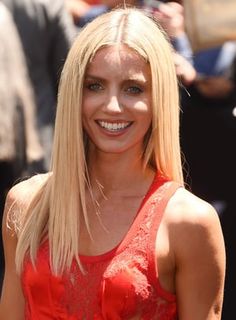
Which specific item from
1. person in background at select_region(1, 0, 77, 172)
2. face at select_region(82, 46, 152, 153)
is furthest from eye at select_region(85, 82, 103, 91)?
person in background at select_region(1, 0, 77, 172)

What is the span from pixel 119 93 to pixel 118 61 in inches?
4.0

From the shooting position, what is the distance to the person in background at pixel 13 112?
4.79 metres

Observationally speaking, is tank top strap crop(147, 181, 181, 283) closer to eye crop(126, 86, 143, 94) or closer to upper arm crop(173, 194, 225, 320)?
upper arm crop(173, 194, 225, 320)

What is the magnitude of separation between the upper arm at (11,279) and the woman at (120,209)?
0.06 meters

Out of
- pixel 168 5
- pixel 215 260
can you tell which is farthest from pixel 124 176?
pixel 168 5

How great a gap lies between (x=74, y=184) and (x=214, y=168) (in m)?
2.13

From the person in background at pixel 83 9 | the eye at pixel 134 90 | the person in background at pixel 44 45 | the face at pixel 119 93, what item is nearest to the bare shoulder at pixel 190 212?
the face at pixel 119 93

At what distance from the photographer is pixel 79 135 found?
3.51 metres

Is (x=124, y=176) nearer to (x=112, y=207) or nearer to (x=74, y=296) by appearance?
(x=112, y=207)

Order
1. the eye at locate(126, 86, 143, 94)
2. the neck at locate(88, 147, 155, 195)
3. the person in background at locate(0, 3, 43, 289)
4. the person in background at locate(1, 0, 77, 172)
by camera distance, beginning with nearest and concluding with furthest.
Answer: the eye at locate(126, 86, 143, 94) → the neck at locate(88, 147, 155, 195) → the person in background at locate(0, 3, 43, 289) → the person in background at locate(1, 0, 77, 172)

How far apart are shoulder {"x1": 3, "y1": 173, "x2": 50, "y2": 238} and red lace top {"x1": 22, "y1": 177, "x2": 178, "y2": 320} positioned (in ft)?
0.60

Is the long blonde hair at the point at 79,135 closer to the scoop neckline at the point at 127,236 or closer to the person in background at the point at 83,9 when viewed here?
the scoop neckline at the point at 127,236

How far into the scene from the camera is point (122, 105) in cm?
350

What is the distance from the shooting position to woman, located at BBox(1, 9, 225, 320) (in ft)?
11.2
